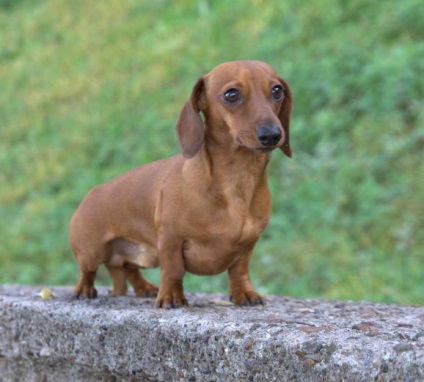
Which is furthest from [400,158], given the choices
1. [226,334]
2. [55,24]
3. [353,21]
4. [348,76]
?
[55,24]

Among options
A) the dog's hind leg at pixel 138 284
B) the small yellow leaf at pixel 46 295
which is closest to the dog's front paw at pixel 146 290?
the dog's hind leg at pixel 138 284

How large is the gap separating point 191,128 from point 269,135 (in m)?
0.35

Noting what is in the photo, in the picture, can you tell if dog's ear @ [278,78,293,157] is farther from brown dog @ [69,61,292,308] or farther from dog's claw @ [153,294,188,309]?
dog's claw @ [153,294,188,309]

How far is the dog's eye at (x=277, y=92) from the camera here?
9.57ft

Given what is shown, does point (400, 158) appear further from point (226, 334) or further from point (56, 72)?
point (56, 72)

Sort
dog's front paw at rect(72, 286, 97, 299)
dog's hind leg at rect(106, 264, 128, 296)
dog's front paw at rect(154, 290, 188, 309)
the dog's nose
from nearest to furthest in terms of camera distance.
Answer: the dog's nose → dog's front paw at rect(154, 290, 188, 309) → dog's front paw at rect(72, 286, 97, 299) → dog's hind leg at rect(106, 264, 128, 296)

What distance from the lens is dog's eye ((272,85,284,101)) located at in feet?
9.57

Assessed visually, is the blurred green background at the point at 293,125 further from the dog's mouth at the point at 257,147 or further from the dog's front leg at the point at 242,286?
the dog's mouth at the point at 257,147

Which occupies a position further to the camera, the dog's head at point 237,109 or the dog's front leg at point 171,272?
the dog's front leg at point 171,272

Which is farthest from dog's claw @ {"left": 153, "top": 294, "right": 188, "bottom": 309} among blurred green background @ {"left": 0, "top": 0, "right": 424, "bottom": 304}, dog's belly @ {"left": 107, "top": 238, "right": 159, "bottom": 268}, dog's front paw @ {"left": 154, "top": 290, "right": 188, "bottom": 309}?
blurred green background @ {"left": 0, "top": 0, "right": 424, "bottom": 304}

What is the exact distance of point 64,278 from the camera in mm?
6719

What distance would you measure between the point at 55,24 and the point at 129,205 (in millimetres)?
9136

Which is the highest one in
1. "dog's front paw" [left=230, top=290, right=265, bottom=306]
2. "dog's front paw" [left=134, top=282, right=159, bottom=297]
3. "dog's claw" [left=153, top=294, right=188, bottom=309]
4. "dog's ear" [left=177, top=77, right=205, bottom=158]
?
"dog's ear" [left=177, top=77, right=205, bottom=158]

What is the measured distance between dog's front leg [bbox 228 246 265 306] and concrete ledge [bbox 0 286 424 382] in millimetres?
57
